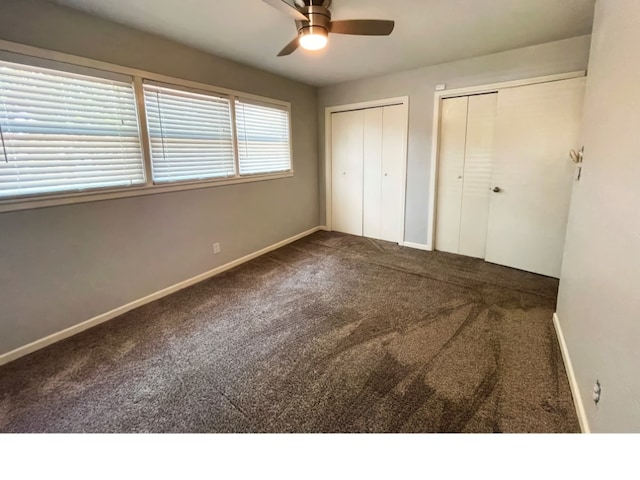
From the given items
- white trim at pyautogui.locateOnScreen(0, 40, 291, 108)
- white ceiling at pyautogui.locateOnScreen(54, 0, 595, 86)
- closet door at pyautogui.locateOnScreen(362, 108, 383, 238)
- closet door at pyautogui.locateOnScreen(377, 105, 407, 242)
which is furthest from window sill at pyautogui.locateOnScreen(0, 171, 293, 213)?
closet door at pyautogui.locateOnScreen(377, 105, 407, 242)

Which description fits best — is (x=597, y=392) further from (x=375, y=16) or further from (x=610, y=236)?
(x=375, y=16)

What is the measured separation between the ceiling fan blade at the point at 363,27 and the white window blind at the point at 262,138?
1872 millimetres

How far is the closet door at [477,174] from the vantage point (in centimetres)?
359

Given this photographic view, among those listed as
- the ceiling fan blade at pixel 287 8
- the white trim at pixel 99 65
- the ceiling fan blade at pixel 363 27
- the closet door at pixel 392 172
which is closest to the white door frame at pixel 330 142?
the closet door at pixel 392 172

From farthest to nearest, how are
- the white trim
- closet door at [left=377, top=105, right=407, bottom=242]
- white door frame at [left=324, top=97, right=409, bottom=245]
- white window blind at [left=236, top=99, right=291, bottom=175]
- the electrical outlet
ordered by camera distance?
closet door at [left=377, top=105, right=407, bottom=242], white door frame at [left=324, top=97, right=409, bottom=245], white window blind at [left=236, top=99, right=291, bottom=175], the white trim, the electrical outlet

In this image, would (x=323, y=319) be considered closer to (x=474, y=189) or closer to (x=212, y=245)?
(x=212, y=245)

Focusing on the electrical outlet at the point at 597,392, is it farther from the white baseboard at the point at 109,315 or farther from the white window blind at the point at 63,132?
the white window blind at the point at 63,132

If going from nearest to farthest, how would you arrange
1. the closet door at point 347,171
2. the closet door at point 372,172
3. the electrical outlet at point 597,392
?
1. the electrical outlet at point 597,392
2. the closet door at point 372,172
3. the closet door at point 347,171

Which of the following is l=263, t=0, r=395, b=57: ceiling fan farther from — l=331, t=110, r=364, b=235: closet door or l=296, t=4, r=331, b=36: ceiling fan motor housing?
l=331, t=110, r=364, b=235: closet door

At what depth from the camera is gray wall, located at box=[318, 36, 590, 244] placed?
304 centimetres

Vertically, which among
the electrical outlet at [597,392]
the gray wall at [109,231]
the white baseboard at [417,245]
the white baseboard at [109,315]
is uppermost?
→ the gray wall at [109,231]
